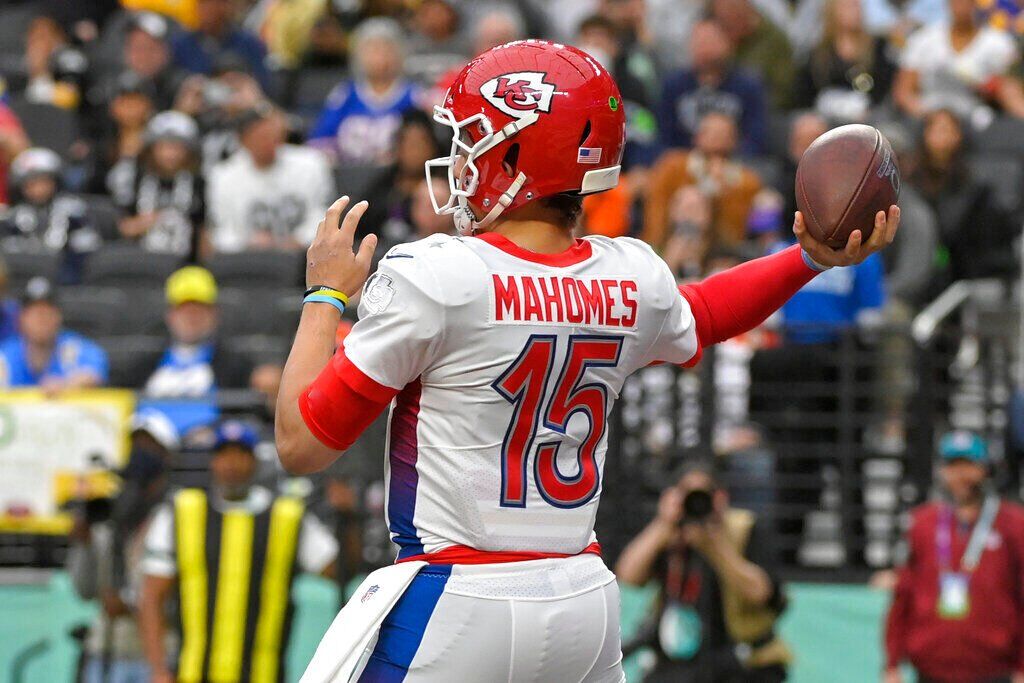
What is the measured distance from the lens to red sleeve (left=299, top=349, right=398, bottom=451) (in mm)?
3361

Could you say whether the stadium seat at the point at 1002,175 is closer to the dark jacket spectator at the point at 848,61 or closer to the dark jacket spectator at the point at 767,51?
the dark jacket spectator at the point at 848,61

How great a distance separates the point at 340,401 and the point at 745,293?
1.03 m

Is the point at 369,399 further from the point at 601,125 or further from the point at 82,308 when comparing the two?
the point at 82,308

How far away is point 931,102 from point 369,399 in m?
8.85

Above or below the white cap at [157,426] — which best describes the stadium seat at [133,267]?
above

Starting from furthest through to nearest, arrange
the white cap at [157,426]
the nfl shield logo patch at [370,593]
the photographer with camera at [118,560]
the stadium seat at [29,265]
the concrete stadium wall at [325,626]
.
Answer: the stadium seat at [29,265]
the concrete stadium wall at [325,626]
the white cap at [157,426]
the photographer with camera at [118,560]
the nfl shield logo patch at [370,593]

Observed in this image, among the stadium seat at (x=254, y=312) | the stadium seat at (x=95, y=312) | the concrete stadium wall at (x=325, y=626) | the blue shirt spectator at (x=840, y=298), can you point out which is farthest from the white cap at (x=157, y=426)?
the blue shirt spectator at (x=840, y=298)

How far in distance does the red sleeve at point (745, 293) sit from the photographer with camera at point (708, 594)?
428 cm

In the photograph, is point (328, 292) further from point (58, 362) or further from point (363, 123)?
point (363, 123)

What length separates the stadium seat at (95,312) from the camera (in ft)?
34.7

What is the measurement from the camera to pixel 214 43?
531 inches

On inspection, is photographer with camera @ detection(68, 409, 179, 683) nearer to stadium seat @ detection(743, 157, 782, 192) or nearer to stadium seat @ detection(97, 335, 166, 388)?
stadium seat @ detection(97, 335, 166, 388)

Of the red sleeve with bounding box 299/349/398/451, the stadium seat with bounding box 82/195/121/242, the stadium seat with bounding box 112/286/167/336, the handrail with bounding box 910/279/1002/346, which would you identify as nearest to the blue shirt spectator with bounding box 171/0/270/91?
the stadium seat with bounding box 82/195/121/242

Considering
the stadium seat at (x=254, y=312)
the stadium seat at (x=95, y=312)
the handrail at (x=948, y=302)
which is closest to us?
the handrail at (x=948, y=302)
